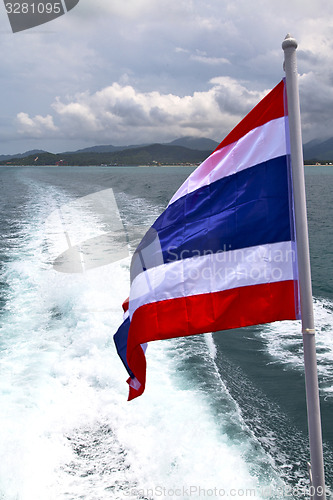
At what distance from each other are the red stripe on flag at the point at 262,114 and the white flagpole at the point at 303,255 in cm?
21

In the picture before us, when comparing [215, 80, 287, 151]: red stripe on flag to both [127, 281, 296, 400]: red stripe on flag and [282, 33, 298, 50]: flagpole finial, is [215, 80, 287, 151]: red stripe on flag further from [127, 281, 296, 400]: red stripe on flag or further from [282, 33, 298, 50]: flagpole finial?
[127, 281, 296, 400]: red stripe on flag

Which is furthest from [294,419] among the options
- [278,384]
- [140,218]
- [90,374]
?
[140,218]

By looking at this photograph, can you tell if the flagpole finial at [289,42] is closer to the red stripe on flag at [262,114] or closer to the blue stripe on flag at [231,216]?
the red stripe on flag at [262,114]

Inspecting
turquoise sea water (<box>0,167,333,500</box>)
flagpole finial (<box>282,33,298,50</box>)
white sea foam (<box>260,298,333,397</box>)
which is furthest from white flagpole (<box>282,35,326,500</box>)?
white sea foam (<box>260,298,333,397</box>)

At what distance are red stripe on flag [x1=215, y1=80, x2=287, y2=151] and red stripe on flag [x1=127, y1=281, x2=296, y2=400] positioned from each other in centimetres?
106

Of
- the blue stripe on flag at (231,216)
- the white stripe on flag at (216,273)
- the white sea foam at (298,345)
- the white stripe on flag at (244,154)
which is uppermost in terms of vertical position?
the white stripe on flag at (244,154)

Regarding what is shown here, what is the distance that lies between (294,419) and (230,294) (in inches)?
162

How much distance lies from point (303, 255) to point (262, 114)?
985 mm

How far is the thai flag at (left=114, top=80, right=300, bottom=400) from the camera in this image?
274 centimetres

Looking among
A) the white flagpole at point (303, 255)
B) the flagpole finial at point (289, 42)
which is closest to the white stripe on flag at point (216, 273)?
the white flagpole at point (303, 255)

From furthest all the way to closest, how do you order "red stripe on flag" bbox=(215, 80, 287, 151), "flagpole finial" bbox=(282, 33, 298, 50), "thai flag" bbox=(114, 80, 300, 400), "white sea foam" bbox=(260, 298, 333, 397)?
"white sea foam" bbox=(260, 298, 333, 397), "thai flag" bbox=(114, 80, 300, 400), "red stripe on flag" bbox=(215, 80, 287, 151), "flagpole finial" bbox=(282, 33, 298, 50)

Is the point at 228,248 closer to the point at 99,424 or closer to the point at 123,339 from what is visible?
the point at 123,339

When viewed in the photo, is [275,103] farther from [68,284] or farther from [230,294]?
[68,284]

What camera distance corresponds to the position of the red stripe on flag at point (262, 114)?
2.63 metres
